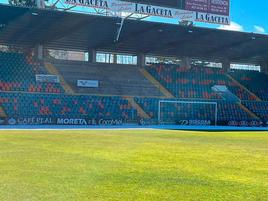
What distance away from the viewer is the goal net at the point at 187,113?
48250 mm

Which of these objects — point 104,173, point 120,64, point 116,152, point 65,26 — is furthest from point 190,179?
point 120,64

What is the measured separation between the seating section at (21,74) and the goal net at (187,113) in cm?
1090

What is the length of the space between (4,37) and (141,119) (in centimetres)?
1667

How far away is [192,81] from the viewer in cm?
5669

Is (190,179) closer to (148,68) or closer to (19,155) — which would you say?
(19,155)

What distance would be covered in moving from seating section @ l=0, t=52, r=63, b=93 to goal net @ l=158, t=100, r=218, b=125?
10.9 metres

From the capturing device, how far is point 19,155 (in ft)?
47.3

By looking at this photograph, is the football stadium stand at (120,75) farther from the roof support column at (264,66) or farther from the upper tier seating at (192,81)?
the roof support column at (264,66)

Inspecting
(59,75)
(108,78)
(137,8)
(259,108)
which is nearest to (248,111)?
(259,108)

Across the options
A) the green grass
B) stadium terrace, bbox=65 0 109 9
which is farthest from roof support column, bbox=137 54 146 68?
the green grass

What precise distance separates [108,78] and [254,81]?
21.5m

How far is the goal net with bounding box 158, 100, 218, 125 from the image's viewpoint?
4825 cm

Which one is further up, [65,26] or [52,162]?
[65,26]

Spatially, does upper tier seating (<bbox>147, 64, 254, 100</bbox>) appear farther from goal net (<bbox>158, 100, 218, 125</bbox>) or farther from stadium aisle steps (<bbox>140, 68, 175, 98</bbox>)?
goal net (<bbox>158, 100, 218, 125</bbox>)
